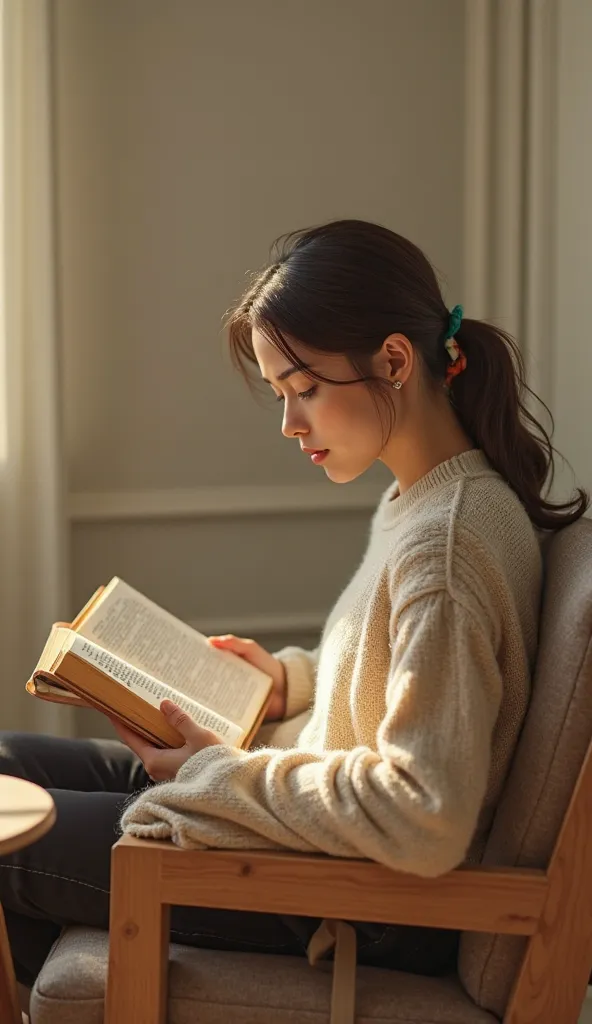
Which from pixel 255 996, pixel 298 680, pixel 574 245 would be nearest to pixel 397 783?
pixel 255 996

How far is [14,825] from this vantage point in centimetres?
115

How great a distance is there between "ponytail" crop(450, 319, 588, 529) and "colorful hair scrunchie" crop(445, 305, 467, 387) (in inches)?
1.0

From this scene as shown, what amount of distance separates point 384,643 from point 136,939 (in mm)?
399

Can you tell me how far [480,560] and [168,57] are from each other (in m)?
1.60

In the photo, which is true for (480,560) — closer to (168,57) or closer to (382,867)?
(382,867)

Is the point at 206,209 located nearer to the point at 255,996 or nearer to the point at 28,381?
the point at 28,381

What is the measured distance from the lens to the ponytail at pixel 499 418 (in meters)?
1.42

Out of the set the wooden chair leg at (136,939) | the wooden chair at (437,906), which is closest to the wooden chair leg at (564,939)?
the wooden chair at (437,906)

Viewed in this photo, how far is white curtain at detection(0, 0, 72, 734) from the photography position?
2.23m

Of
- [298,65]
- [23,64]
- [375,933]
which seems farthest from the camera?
[298,65]

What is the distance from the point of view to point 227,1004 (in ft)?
3.93

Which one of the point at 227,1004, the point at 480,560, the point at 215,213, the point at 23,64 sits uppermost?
the point at 23,64

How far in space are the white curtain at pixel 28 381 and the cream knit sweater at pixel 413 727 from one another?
113 cm

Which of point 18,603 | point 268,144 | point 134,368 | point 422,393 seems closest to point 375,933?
point 422,393
